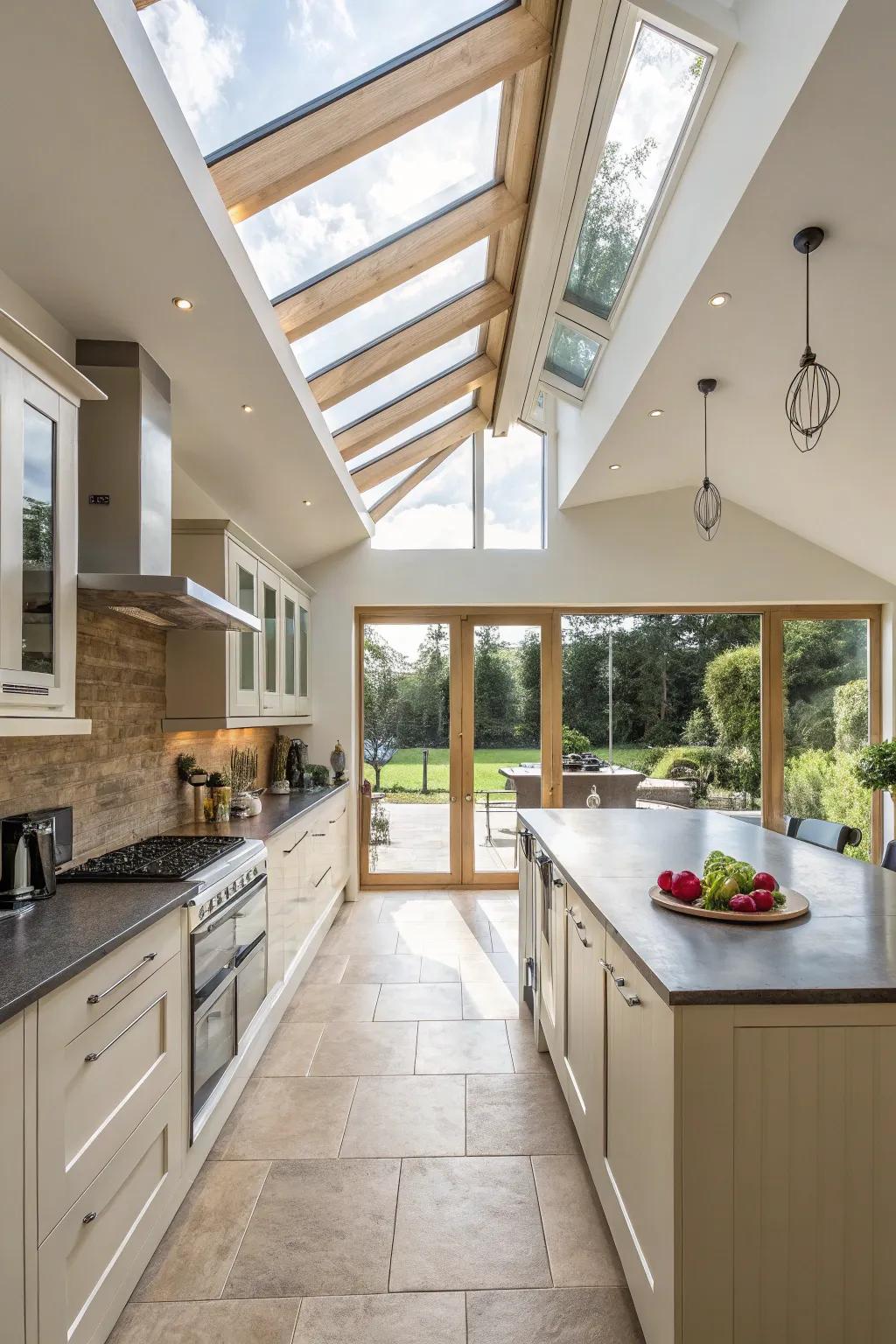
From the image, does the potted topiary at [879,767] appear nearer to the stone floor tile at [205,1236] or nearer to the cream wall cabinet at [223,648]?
the cream wall cabinet at [223,648]

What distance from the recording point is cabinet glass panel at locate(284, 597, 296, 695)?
16.2 ft

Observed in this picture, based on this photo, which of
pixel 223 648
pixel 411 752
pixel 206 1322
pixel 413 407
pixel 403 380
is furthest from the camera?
pixel 411 752

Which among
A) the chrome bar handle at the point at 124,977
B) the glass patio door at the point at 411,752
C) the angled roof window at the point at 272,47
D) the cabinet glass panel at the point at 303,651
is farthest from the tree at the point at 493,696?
the chrome bar handle at the point at 124,977

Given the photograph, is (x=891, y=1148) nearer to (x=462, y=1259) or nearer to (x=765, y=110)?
(x=462, y=1259)

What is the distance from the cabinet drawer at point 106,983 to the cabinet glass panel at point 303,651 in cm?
330

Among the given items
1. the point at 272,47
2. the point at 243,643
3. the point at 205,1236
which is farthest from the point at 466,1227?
the point at 272,47

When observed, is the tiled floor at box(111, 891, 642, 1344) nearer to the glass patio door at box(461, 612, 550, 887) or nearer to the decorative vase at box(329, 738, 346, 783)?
the decorative vase at box(329, 738, 346, 783)

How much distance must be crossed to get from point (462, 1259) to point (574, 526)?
479cm

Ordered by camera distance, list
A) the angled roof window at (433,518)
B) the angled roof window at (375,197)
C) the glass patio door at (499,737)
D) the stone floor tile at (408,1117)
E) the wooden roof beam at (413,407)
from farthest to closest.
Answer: the glass patio door at (499,737) < the angled roof window at (433,518) < the wooden roof beam at (413,407) < the angled roof window at (375,197) < the stone floor tile at (408,1117)

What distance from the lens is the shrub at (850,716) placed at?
6004 millimetres

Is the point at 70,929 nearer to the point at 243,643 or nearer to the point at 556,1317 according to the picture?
the point at 556,1317

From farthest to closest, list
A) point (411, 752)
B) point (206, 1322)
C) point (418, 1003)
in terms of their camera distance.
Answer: point (411, 752), point (418, 1003), point (206, 1322)

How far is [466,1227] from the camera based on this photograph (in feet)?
7.14

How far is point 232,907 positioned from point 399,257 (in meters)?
2.65
